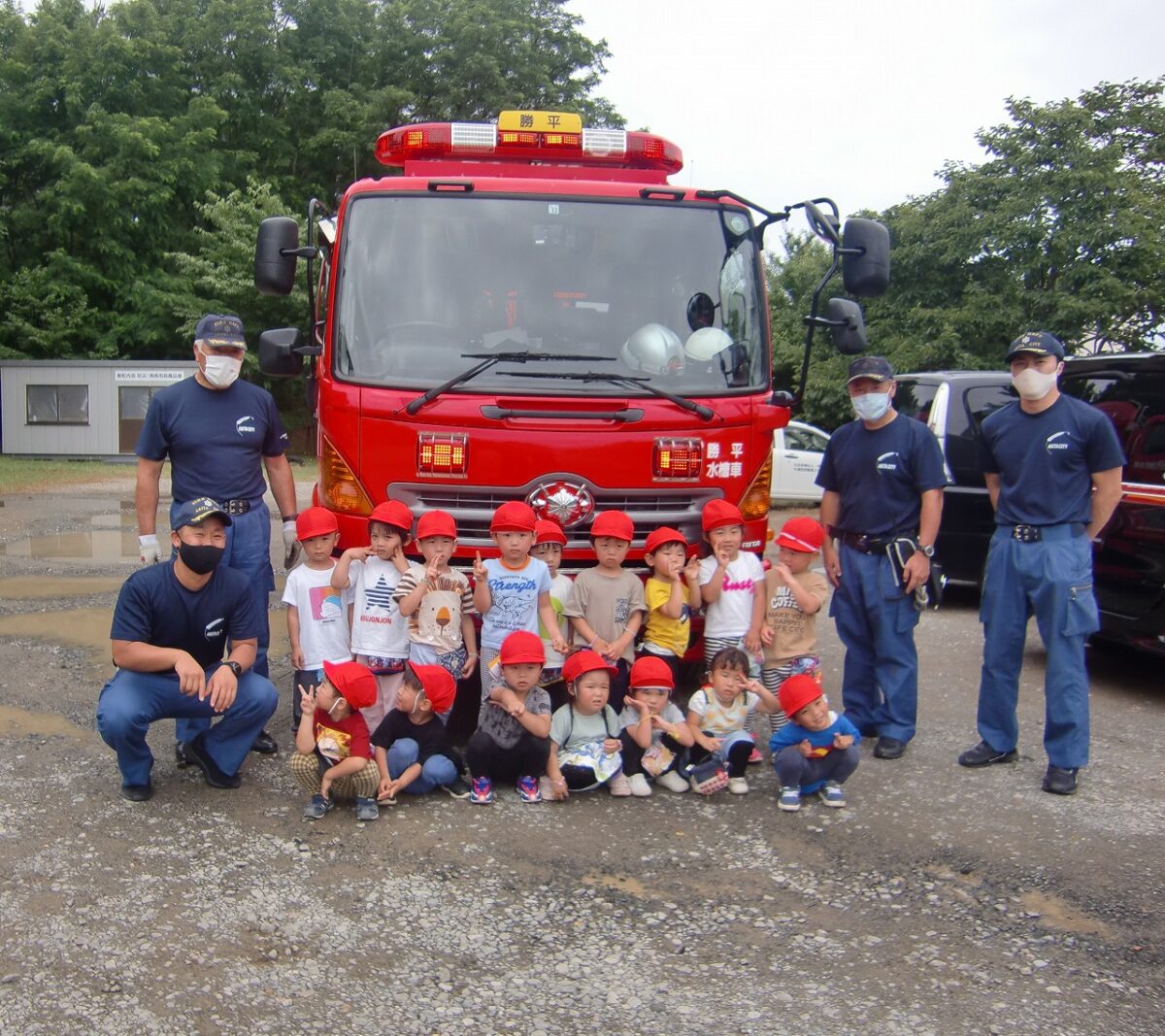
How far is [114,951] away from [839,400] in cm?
1921

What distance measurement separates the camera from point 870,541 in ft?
17.9

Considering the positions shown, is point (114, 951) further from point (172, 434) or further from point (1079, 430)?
point (1079, 430)

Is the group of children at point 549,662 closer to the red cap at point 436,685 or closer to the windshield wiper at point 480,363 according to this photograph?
the red cap at point 436,685

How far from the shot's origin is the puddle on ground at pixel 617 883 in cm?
394

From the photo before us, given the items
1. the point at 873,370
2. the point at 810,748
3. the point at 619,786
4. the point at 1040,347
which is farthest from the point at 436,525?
the point at 1040,347

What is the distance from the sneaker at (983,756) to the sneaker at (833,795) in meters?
0.81

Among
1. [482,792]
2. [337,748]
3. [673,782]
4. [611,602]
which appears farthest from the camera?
[611,602]

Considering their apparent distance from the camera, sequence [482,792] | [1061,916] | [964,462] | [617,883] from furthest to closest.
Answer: [964,462], [482,792], [617,883], [1061,916]

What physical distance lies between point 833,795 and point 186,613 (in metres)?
2.70

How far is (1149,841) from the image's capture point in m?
4.44

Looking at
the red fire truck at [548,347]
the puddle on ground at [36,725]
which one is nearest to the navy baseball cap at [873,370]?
the red fire truck at [548,347]

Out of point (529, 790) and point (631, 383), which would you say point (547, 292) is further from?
point (529, 790)

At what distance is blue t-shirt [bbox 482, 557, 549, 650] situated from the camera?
5.11 meters

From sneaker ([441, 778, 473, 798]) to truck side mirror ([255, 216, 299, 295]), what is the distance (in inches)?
106
